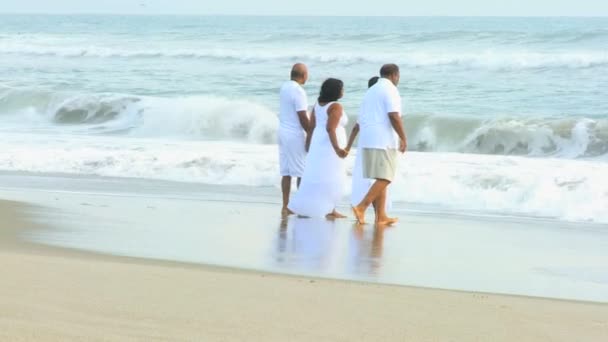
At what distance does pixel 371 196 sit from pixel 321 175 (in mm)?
556

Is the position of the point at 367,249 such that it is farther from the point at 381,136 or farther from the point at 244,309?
the point at 244,309

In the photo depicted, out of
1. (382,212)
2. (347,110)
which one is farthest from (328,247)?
(347,110)

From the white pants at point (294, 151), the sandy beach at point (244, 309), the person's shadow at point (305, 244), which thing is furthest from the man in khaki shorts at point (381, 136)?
the sandy beach at point (244, 309)

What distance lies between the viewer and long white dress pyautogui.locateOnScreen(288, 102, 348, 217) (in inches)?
375

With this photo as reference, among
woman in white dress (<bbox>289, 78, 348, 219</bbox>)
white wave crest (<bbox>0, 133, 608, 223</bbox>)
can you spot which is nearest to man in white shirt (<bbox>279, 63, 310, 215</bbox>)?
woman in white dress (<bbox>289, 78, 348, 219</bbox>)

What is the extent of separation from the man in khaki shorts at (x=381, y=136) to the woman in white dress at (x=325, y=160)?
0.80 feet

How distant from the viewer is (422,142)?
18.6 m

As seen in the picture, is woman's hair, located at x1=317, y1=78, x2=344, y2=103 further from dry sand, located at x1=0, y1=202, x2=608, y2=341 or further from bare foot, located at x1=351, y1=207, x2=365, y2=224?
dry sand, located at x1=0, y1=202, x2=608, y2=341

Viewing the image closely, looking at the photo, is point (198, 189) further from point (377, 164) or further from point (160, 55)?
point (160, 55)

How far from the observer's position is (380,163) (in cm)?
923

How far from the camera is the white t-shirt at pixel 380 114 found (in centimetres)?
912

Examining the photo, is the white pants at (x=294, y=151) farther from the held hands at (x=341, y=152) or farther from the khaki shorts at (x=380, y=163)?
the khaki shorts at (x=380, y=163)

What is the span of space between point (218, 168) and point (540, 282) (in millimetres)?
6880

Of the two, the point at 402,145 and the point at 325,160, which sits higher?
the point at 402,145
